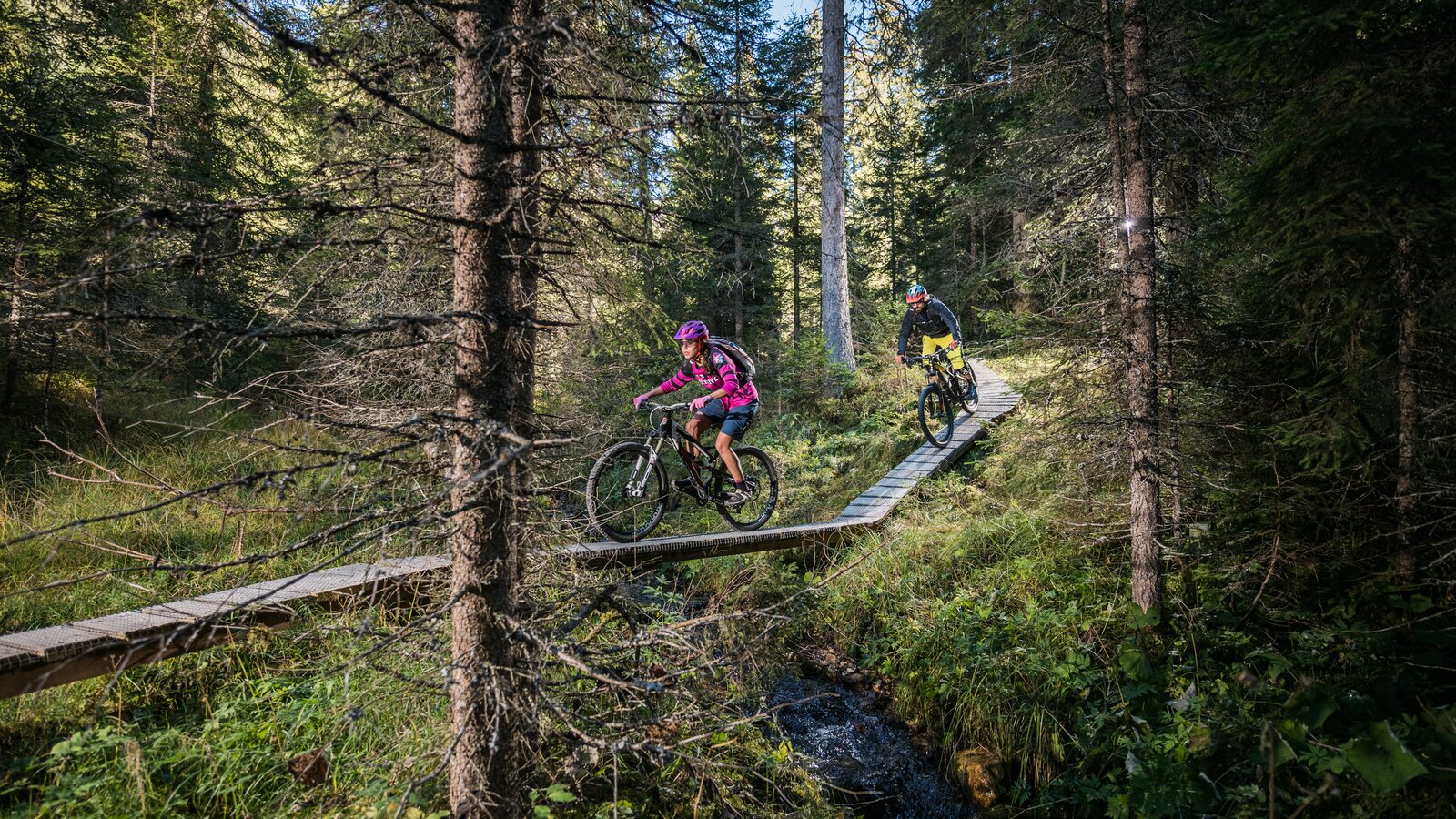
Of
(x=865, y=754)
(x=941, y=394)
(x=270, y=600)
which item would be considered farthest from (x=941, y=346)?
(x=270, y=600)

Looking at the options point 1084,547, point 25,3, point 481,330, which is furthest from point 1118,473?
point 25,3

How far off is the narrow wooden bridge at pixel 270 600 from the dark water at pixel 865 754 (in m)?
1.68

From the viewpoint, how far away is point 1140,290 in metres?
4.55

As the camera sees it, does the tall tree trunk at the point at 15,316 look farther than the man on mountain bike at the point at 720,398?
Yes

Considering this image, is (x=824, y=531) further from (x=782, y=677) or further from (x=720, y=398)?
(x=720, y=398)

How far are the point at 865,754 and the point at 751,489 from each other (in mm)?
3194

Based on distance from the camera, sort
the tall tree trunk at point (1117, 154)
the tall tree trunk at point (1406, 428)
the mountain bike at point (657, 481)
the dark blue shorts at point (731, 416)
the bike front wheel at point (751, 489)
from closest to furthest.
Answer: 1. the tall tree trunk at point (1406, 428)
2. the tall tree trunk at point (1117, 154)
3. the mountain bike at point (657, 481)
4. the dark blue shorts at point (731, 416)
5. the bike front wheel at point (751, 489)

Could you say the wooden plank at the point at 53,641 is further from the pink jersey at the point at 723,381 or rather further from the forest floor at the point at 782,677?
the pink jersey at the point at 723,381

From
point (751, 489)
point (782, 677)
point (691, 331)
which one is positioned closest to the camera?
point (782, 677)

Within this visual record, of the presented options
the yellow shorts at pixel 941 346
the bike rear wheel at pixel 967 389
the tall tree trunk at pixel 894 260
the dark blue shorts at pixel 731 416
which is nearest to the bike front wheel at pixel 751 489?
the dark blue shorts at pixel 731 416

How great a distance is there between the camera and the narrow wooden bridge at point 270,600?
8.39 ft

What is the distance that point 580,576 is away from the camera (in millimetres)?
3691

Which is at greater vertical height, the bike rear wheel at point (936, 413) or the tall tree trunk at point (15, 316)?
the tall tree trunk at point (15, 316)

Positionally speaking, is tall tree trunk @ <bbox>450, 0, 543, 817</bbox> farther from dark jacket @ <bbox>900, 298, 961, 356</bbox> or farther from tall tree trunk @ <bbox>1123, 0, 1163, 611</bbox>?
dark jacket @ <bbox>900, 298, 961, 356</bbox>
